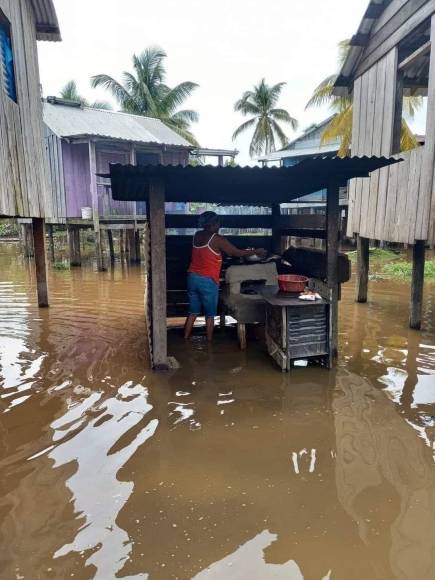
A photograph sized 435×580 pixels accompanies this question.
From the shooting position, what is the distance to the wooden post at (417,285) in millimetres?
7471

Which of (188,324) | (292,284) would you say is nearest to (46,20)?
(188,324)

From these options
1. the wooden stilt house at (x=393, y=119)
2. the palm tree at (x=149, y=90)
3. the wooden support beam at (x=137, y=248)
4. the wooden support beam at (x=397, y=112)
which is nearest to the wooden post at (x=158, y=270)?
the wooden stilt house at (x=393, y=119)

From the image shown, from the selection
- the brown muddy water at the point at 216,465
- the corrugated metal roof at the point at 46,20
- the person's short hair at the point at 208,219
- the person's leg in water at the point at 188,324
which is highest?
the corrugated metal roof at the point at 46,20

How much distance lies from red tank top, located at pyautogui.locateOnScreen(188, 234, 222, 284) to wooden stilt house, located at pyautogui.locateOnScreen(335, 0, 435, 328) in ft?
9.90

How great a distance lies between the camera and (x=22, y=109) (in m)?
7.31

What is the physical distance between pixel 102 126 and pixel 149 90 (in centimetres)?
1082

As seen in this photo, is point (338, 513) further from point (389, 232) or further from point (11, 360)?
point (389, 232)

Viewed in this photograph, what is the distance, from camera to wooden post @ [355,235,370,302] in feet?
31.7

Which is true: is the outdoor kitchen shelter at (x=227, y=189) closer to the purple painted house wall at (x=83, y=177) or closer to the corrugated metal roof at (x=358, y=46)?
the corrugated metal roof at (x=358, y=46)

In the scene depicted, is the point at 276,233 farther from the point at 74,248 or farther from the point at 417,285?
the point at 74,248

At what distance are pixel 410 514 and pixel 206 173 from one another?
3986mm

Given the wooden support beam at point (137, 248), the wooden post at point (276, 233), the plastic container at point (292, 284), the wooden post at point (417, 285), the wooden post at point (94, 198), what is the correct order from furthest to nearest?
the wooden support beam at point (137, 248) < the wooden post at point (94, 198) < the wooden post at point (276, 233) < the wooden post at point (417, 285) < the plastic container at point (292, 284)

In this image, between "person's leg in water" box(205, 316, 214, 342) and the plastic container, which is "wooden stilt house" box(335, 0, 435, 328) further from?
"person's leg in water" box(205, 316, 214, 342)

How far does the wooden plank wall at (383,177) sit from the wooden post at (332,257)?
4.80 ft
